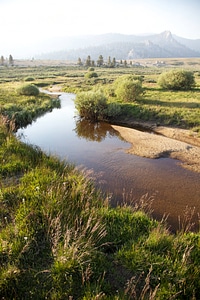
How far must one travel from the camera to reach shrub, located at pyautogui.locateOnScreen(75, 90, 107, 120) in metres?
24.0

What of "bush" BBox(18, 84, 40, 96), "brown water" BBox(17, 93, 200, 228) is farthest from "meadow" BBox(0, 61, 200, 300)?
"bush" BBox(18, 84, 40, 96)

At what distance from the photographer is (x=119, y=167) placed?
43.7 feet

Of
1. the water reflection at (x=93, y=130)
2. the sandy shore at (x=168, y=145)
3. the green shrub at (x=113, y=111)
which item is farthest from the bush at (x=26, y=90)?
the sandy shore at (x=168, y=145)

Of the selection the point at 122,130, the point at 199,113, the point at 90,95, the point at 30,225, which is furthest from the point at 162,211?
the point at 90,95

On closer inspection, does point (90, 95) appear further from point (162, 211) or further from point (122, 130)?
point (162, 211)

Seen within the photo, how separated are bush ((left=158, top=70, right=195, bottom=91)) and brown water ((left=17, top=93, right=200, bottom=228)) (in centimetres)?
1526

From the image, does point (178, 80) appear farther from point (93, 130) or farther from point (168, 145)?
point (168, 145)

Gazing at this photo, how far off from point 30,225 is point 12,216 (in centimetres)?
51

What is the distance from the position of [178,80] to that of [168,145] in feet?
63.8

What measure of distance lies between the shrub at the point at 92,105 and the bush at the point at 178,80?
1332cm

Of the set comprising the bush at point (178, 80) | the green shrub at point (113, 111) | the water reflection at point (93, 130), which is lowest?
the water reflection at point (93, 130)

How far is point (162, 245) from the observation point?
19.5 feet

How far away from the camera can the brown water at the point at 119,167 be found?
10281 millimetres

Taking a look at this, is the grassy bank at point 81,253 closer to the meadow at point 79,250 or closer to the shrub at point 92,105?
the meadow at point 79,250
